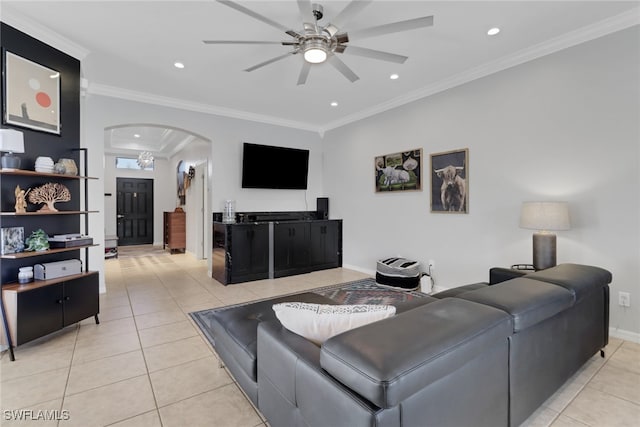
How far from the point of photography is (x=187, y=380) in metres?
2.14

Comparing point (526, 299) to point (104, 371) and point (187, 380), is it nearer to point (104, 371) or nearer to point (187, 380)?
point (187, 380)

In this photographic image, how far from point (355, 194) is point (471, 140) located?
7.30 ft

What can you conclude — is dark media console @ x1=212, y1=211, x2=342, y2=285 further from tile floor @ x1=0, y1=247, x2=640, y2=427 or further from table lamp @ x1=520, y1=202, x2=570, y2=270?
table lamp @ x1=520, y1=202, x2=570, y2=270

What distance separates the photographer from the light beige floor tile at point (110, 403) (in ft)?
5.74

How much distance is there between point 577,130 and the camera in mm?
2926

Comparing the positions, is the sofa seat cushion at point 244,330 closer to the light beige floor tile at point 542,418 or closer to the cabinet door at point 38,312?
the light beige floor tile at point 542,418

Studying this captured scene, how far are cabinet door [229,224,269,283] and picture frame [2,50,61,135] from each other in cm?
247

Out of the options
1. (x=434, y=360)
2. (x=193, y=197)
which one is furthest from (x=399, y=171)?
(x=193, y=197)

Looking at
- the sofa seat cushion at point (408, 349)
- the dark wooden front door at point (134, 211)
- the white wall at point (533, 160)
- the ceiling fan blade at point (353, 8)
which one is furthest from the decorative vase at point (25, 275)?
the dark wooden front door at point (134, 211)

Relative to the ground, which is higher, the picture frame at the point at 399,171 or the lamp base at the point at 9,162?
the picture frame at the point at 399,171

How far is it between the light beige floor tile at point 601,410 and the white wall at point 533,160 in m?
1.18

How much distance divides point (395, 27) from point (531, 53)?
6.30 feet

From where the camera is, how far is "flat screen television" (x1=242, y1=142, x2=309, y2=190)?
5.34 meters

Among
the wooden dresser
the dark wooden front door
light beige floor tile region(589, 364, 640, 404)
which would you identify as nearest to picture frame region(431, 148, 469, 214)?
light beige floor tile region(589, 364, 640, 404)
